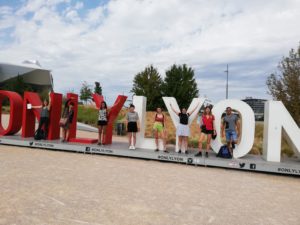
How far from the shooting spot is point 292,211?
4.71m

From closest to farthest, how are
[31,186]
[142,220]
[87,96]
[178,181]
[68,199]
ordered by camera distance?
[142,220] < [68,199] < [31,186] < [178,181] < [87,96]

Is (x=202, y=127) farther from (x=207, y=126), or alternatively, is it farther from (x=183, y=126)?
(x=183, y=126)

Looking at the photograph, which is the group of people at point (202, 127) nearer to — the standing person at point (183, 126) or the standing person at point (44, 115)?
the standing person at point (183, 126)

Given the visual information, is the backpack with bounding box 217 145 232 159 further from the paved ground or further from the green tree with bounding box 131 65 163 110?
the green tree with bounding box 131 65 163 110

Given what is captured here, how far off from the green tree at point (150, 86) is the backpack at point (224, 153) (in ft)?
73.8

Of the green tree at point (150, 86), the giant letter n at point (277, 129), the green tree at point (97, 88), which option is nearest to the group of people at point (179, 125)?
the giant letter n at point (277, 129)

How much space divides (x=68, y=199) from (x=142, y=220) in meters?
1.36

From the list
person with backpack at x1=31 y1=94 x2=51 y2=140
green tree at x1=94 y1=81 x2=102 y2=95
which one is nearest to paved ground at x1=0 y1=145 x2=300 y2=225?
person with backpack at x1=31 y1=94 x2=51 y2=140

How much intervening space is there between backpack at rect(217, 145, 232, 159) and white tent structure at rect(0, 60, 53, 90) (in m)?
Answer: 45.6

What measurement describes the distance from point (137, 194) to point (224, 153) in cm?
426

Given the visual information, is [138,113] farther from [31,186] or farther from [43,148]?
[31,186]

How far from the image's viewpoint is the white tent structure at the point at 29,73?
162 ft

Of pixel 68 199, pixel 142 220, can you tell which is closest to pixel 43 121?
pixel 68 199

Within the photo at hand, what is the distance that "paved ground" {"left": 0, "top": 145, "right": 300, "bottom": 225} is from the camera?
4.05m
